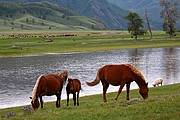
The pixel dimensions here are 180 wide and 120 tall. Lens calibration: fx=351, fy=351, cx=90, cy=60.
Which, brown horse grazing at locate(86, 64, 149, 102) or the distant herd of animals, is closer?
the distant herd of animals

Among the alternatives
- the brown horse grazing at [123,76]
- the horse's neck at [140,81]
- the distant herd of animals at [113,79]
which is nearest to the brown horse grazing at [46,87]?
the distant herd of animals at [113,79]

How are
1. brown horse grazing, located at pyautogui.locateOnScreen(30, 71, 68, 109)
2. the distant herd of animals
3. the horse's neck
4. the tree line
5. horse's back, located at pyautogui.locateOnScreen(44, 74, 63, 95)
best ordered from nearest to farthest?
brown horse grazing, located at pyautogui.locateOnScreen(30, 71, 68, 109), the distant herd of animals, horse's back, located at pyautogui.locateOnScreen(44, 74, 63, 95), the horse's neck, the tree line

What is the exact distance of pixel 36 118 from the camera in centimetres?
1608

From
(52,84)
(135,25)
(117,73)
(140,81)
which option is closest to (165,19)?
(135,25)

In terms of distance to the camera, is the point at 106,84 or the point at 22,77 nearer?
the point at 106,84

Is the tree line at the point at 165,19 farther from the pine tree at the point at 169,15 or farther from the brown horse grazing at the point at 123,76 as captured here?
the brown horse grazing at the point at 123,76

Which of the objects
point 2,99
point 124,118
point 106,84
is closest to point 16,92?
point 2,99

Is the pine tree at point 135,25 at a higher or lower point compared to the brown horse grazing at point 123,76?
higher

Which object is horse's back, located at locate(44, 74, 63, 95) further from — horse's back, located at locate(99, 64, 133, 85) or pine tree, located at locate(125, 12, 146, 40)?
pine tree, located at locate(125, 12, 146, 40)

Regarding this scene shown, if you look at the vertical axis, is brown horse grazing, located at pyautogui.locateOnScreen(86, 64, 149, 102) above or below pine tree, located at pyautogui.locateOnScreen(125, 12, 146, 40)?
below

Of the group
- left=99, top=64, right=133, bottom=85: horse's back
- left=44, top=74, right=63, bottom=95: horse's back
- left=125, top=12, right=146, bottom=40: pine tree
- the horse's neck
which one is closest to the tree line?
left=125, top=12, right=146, bottom=40: pine tree

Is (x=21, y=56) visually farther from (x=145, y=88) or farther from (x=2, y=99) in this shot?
(x=145, y=88)

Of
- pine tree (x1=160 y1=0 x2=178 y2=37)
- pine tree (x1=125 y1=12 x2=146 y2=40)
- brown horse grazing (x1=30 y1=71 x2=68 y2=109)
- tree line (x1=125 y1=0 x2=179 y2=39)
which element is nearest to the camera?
brown horse grazing (x1=30 y1=71 x2=68 y2=109)

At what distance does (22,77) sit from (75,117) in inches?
1225
